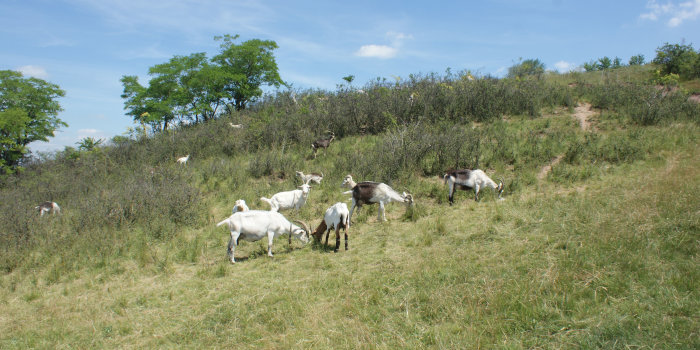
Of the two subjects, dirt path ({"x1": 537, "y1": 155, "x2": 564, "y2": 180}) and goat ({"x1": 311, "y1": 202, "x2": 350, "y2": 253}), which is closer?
goat ({"x1": 311, "y1": 202, "x2": 350, "y2": 253})

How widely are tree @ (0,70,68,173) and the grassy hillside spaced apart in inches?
309

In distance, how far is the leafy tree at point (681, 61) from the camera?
18.5 metres

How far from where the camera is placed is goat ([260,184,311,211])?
32.8 ft

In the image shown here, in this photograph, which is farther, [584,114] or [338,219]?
[584,114]

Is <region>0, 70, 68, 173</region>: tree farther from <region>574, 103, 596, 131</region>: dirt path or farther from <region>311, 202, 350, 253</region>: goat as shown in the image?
<region>574, 103, 596, 131</region>: dirt path

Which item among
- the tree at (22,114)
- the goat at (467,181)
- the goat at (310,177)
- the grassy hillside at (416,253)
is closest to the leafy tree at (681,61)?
the grassy hillside at (416,253)

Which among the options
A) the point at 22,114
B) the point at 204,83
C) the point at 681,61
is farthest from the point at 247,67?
the point at 681,61

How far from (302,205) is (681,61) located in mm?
21765

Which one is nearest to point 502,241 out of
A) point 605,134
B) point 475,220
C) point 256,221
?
point 475,220

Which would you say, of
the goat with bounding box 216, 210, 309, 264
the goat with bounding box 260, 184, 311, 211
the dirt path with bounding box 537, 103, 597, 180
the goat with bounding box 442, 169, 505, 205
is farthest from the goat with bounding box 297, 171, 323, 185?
the dirt path with bounding box 537, 103, 597, 180

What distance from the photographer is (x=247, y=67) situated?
25.7 m

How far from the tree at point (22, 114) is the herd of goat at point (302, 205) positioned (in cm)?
1270

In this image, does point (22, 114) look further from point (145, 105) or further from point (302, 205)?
point (302, 205)

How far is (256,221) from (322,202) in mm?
4150
